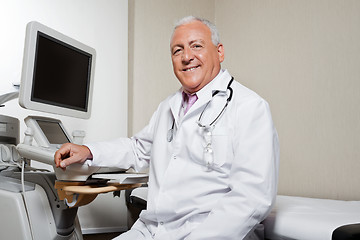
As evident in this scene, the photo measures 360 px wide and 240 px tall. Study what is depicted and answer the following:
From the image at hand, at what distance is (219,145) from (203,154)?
0.06 meters

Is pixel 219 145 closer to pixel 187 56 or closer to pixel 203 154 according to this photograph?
pixel 203 154

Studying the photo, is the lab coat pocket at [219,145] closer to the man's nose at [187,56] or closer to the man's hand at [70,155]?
the man's nose at [187,56]

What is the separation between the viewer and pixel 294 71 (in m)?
2.38

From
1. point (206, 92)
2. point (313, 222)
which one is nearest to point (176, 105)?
point (206, 92)

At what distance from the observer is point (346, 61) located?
6.68 ft

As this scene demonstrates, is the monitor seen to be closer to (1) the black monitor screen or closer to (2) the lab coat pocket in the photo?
(1) the black monitor screen

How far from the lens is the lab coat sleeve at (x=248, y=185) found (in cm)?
111

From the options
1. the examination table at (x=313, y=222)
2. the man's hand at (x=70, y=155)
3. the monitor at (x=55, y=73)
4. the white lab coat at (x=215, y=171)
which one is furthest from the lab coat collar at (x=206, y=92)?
the monitor at (x=55, y=73)

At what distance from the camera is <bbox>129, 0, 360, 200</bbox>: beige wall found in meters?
2.04

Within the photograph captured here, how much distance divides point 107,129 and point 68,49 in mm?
1162

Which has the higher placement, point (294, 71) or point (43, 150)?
point (294, 71)

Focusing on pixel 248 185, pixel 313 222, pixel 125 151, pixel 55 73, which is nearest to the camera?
pixel 248 185

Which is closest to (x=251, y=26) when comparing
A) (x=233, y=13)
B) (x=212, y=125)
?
(x=233, y=13)

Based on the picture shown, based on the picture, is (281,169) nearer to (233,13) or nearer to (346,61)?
(346,61)
